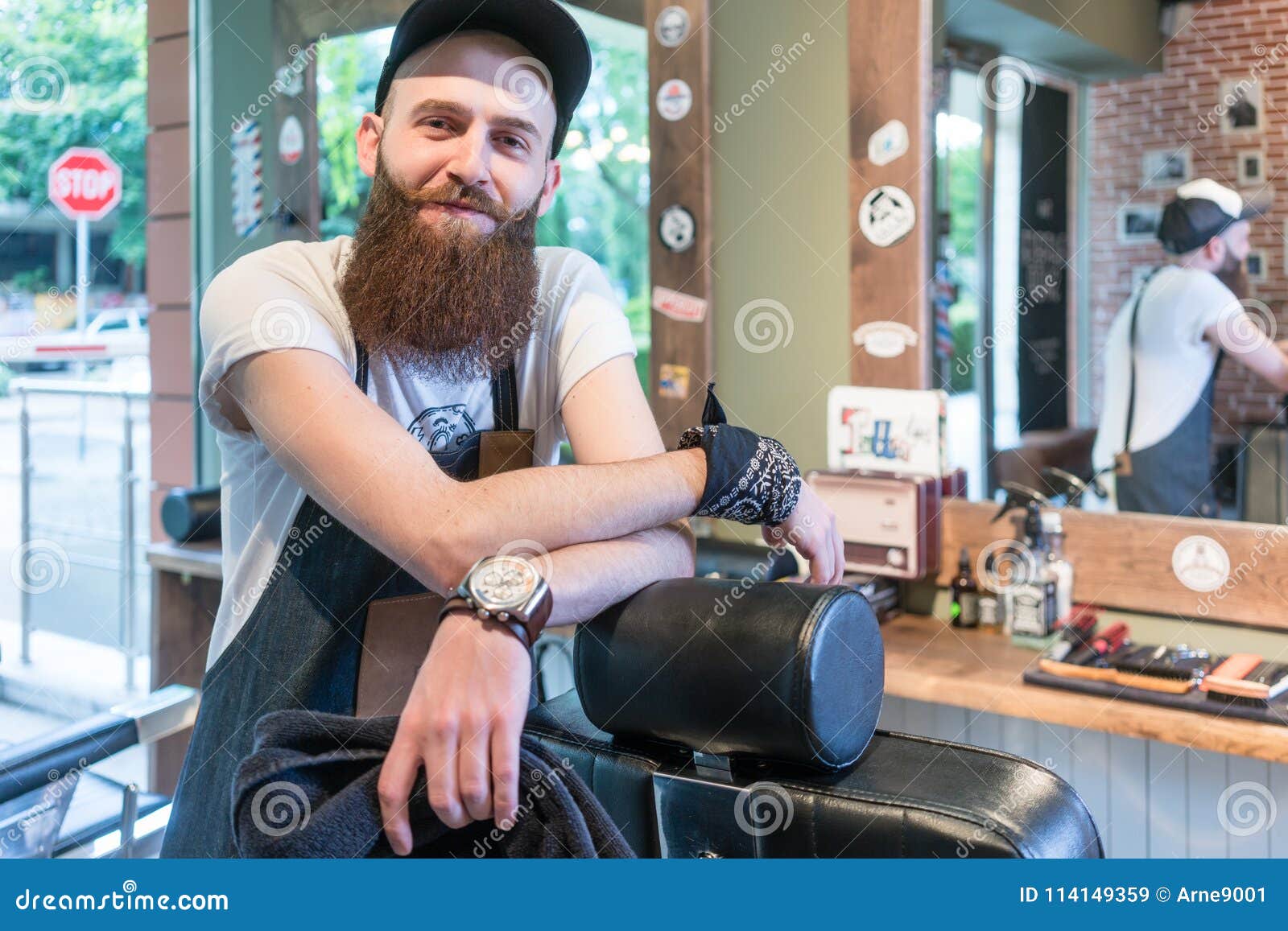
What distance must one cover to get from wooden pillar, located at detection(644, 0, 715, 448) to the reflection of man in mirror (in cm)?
115

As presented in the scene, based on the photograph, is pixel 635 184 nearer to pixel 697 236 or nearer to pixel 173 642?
pixel 697 236

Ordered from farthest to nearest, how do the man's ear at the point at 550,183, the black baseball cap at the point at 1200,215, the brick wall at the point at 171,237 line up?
the brick wall at the point at 171,237, the black baseball cap at the point at 1200,215, the man's ear at the point at 550,183

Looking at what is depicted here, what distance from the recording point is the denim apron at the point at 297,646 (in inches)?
Answer: 52.8

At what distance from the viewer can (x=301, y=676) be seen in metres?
1.34

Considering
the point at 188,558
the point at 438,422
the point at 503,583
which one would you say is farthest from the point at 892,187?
the point at 188,558

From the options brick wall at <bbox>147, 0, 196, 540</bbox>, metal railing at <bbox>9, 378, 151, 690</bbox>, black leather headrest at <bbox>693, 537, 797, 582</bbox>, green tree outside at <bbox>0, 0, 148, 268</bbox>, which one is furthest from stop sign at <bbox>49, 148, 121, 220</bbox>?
black leather headrest at <bbox>693, 537, 797, 582</bbox>

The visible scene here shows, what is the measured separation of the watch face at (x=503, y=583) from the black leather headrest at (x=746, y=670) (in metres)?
0.10

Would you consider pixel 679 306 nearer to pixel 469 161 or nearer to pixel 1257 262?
pixel 1257 262

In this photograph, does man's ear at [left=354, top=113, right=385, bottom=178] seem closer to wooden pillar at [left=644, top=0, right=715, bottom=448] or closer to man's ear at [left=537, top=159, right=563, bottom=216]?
man's ear at [left=537, top=159, right=563, bottom=216]

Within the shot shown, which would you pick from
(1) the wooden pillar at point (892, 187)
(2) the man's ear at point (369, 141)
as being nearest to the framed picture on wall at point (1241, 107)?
(1) the wooden pillar at point (892, 187)

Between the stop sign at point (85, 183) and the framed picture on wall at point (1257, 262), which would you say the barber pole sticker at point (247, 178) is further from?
the framed picture on wall at point (1257, 262)

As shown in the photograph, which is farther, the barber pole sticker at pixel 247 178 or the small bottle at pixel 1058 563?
the barber pole sticker at pixel 247 178

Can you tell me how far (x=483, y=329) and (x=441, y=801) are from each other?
2.30ft

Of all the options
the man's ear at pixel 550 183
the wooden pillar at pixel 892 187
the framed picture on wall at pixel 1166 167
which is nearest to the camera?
the man's ear at pixel 550 183
